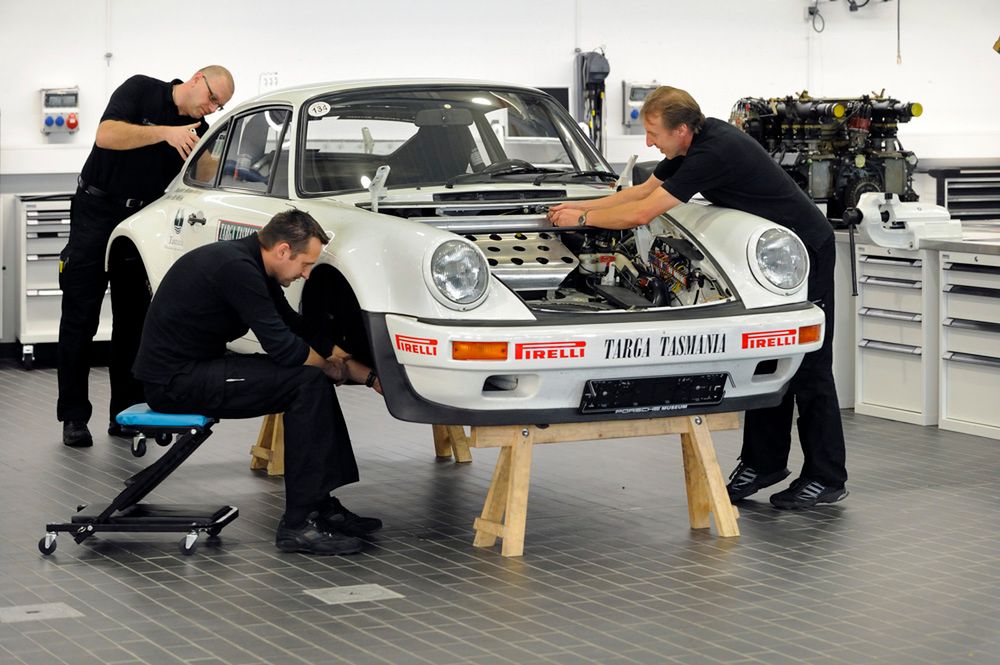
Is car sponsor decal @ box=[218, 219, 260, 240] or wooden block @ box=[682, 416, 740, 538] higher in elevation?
car sponsor decal @ box=[218, 219, 260, 240]

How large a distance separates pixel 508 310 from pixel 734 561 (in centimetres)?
117

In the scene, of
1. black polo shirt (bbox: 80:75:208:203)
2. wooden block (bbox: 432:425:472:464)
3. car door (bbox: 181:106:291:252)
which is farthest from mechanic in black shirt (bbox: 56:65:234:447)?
wooden block (bbox: 432:425:472:464)

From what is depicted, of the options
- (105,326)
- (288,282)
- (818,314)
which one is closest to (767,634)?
(818,314)

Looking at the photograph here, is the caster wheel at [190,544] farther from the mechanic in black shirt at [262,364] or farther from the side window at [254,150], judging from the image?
the side window at [254,150]

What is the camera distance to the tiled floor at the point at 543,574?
164 inches

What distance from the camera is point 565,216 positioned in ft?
18.4

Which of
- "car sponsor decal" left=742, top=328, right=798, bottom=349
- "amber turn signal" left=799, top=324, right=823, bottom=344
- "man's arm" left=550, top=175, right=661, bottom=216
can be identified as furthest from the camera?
"man's arm" left=550, top=175, right=661, bottom=216

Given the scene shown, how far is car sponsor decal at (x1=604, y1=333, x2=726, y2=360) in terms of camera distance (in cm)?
508

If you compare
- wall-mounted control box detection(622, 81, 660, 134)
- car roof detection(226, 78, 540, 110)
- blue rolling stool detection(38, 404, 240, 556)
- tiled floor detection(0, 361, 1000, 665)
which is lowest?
tiled floor detection(0, 361, 1000, 665)

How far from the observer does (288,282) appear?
17.6 ft

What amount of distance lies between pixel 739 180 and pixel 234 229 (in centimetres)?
219

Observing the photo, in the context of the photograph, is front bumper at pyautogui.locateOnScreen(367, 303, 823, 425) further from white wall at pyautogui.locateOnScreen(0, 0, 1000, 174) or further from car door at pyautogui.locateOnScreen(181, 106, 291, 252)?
white wall at pyautogui.locateOnScreen(0, 0, 1000, 174)

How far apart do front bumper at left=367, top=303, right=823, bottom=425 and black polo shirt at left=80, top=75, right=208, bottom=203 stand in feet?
9.71

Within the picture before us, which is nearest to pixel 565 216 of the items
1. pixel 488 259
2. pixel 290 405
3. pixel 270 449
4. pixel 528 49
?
pixel 488 259
